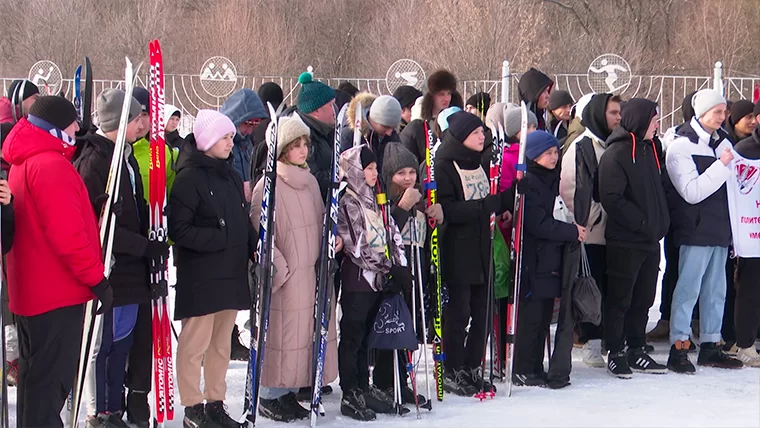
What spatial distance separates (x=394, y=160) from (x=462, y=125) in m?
0.58

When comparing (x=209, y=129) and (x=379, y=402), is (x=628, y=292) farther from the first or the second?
(x=209, y=129)

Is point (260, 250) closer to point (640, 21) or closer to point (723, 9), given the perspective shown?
point (723, 9)

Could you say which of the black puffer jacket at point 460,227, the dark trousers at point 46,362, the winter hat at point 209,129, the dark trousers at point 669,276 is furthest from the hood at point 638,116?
the dark trousers at point 46,362

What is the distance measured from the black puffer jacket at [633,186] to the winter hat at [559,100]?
5.27ft

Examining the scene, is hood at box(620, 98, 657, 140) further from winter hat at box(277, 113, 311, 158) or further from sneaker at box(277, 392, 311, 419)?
sneaker at box(277, 392, 311, 419)

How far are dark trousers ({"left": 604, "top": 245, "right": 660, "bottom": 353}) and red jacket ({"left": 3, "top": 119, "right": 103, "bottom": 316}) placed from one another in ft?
11.7

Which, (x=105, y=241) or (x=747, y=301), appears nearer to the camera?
(x=105, y=241)

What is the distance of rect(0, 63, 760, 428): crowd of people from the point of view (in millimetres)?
4289

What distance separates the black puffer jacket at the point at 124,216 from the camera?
4688mm

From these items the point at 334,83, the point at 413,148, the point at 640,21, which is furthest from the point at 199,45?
the point at 413,148

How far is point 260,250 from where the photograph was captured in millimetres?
4992

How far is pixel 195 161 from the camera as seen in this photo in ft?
16.1

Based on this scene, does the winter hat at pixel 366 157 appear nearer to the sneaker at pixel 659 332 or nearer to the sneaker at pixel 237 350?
the sneaker at pixel 237 350

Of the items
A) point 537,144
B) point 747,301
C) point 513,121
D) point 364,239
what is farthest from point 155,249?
point 747,301
